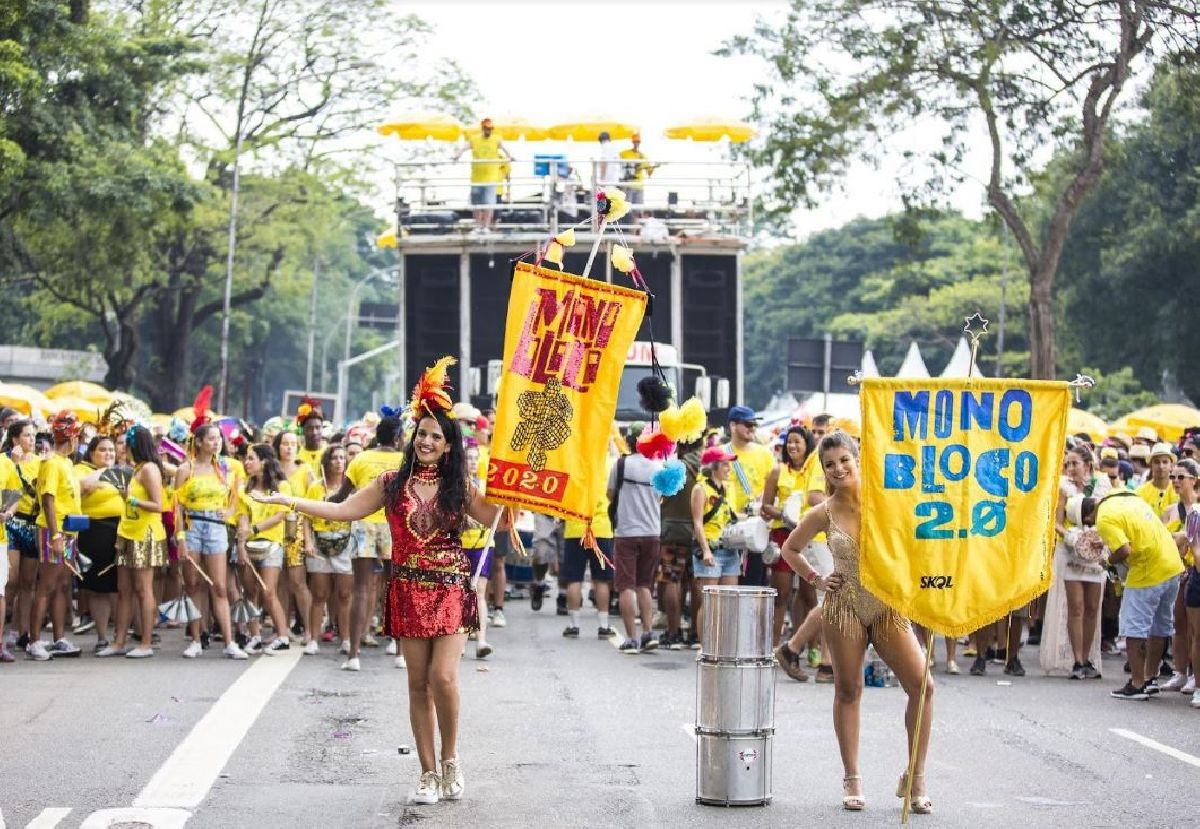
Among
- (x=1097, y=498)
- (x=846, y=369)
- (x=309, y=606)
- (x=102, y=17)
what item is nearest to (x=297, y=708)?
(x=309, y=606)

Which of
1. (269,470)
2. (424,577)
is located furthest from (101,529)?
(424,577)

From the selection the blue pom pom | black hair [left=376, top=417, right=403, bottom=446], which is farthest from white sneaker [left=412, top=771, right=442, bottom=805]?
the blue pom pom

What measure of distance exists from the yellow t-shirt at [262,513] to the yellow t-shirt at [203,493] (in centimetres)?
20

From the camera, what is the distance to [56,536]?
1451 cm

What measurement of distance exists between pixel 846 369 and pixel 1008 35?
496 centimetres

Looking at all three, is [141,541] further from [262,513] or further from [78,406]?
[78,406]

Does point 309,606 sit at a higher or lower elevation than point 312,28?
lower

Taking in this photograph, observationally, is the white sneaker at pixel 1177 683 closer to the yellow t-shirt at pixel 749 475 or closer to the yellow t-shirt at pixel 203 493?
the yellow t-shirt at pixel 749 475

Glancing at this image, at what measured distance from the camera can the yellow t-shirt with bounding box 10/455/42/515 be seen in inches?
583

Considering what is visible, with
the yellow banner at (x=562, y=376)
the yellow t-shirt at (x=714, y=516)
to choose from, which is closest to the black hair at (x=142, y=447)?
the yellow t-shirt at (x=714, y=516)

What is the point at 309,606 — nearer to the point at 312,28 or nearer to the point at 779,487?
the point at 779,487

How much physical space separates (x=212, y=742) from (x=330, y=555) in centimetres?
430

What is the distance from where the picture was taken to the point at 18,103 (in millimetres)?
26266

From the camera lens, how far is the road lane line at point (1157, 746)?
10.6 metres
